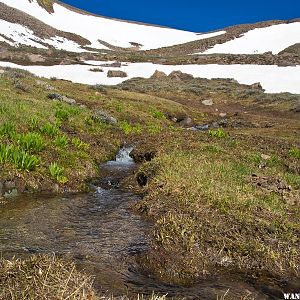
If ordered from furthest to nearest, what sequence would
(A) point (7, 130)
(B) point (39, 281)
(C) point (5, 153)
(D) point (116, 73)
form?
(D) point (116, 73) < (A) point (7, 130) < (C) point (5, 153) < (B) point (39, 281)

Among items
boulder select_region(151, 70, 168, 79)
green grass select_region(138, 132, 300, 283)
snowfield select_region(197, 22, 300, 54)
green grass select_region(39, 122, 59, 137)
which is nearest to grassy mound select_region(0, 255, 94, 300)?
green grass select_region(138, 132, 300, 283)

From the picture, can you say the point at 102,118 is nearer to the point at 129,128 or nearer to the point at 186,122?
the point at 129,128

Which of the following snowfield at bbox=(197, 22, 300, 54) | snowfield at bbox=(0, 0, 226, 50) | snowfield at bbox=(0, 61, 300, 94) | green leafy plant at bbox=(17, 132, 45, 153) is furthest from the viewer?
snowfield at bbox=(0, 0, 226, 50)

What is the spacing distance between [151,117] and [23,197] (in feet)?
60.0

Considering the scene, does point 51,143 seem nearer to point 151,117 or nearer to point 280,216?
point 280,216

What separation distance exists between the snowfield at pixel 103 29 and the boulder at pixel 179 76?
2421 inches

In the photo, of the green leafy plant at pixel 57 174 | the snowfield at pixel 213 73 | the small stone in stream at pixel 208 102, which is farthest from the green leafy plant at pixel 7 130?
the snowfield at pixel 213 73

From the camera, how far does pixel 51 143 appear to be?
1473 cm

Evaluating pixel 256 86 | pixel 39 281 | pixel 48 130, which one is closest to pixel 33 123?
pixel 48 130

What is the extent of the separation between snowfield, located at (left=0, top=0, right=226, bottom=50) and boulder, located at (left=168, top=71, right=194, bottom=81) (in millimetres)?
61496

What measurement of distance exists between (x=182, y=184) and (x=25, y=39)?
313 ft

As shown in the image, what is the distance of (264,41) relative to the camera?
108 m

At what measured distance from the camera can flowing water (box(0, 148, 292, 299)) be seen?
6566 mm

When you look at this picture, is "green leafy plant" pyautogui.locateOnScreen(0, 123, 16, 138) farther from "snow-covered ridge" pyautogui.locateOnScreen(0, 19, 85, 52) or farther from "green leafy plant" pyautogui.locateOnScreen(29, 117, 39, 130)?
"snow-covered ridge" pyautogui.locateOnScreen(0, 19, 85, 52)
